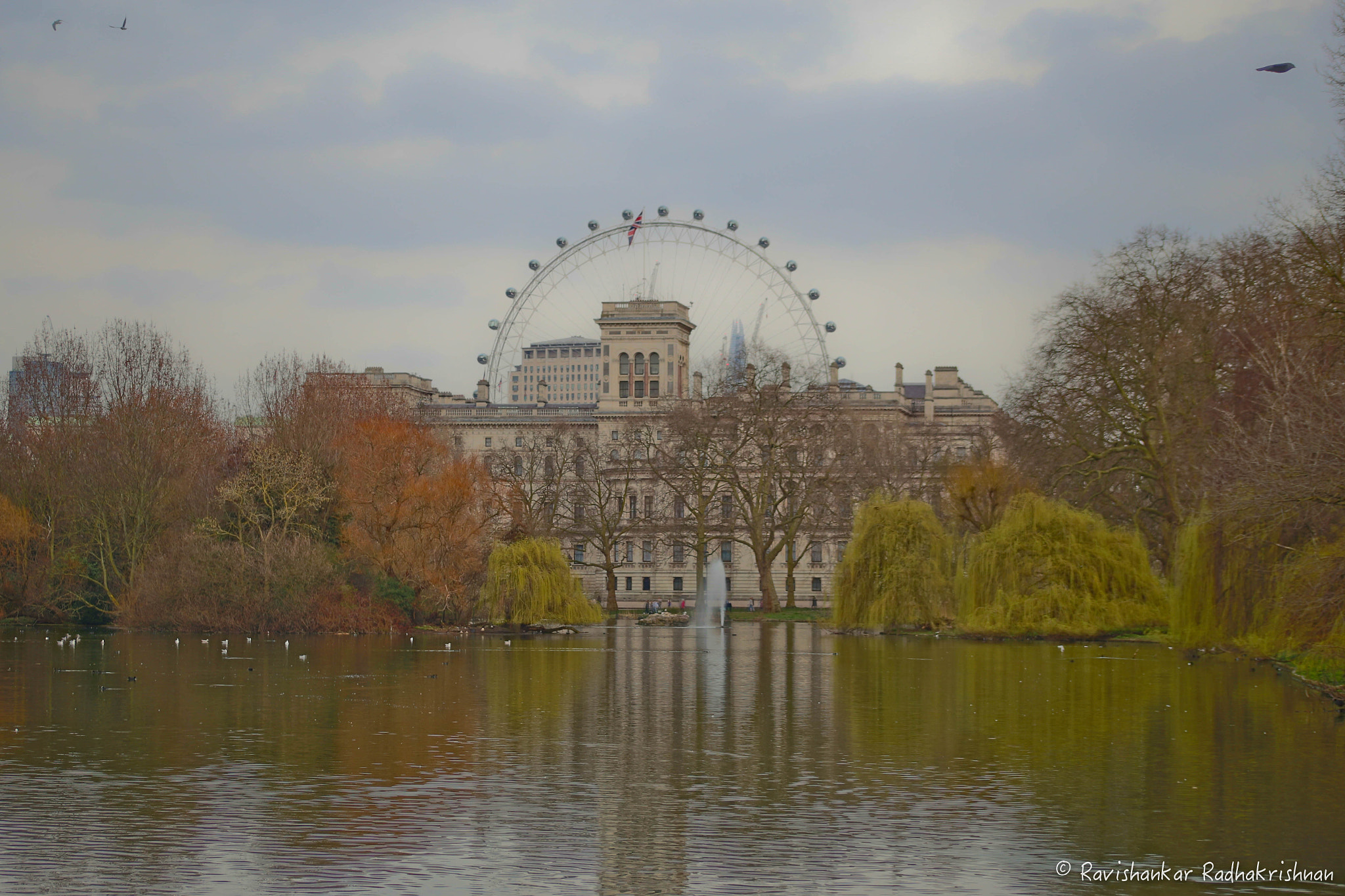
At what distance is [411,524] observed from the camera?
2368 inches

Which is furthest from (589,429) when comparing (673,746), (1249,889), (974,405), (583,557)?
(1249,889)

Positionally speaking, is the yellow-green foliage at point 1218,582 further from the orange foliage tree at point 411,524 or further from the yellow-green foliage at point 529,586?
the orange foliage tree at point 411,524

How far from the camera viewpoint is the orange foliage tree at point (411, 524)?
59.4 meters

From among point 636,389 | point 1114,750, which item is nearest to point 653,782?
point 1114,750

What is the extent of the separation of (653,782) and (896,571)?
38237 mm

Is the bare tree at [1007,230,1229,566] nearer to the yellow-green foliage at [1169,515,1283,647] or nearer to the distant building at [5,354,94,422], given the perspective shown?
the yellow-green foliage at [1169,515,1283,647]

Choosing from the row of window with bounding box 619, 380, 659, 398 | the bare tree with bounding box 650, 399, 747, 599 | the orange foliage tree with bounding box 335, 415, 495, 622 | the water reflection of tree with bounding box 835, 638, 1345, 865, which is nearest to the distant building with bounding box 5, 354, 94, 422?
the orange foliage tree with bounding box 335, 415, 495, 622

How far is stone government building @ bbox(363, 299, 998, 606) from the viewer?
4577 inches

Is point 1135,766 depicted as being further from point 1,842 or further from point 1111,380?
point 1111,380

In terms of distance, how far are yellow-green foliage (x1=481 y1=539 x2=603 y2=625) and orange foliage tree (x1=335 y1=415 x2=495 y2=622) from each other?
143 centimetres

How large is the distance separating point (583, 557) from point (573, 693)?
92456 mm

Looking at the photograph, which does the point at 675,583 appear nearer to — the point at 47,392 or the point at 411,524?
the point at 47,392

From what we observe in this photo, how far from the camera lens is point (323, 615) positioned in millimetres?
56531

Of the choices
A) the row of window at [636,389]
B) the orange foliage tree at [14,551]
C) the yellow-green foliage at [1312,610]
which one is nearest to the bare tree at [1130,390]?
the yellow-green foliage at [1312,610]
